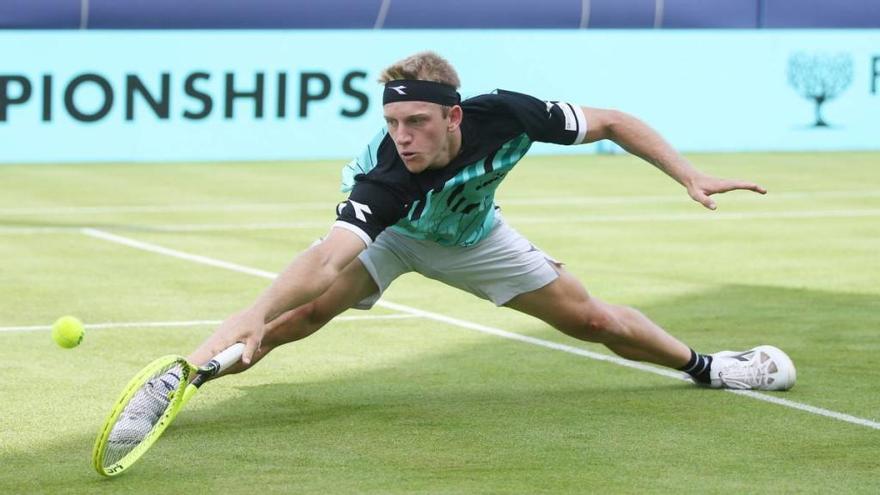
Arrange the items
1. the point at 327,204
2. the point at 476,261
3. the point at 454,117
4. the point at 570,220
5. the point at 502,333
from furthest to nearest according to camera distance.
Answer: the point at 327,204 < the point at 570,220 < the point at 502,333 < the point at 476,261 < the point at 454,117

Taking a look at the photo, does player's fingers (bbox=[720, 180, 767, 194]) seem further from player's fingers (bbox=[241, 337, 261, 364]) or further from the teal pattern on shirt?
player's fingers (bbox=[241, 337, 261, 364])

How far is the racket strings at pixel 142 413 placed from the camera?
594 centimetres

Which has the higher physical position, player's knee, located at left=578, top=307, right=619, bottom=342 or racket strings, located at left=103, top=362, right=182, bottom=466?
player's knee, located at left=578, top=307, right=619, bottom=342

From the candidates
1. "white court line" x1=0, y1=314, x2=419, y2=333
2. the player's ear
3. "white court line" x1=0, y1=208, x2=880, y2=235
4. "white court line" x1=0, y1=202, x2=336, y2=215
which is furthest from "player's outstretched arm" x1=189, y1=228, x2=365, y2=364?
"white court line" x1=0, y1=202, x2=336, y2=215

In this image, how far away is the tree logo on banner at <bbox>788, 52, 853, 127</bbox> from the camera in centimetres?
2142

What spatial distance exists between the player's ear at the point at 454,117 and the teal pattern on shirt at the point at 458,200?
0.16 metres

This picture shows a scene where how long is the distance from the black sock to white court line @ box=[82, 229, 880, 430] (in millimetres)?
152

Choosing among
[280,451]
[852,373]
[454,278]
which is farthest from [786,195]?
[280,451]

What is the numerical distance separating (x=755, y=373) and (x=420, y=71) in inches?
83.7

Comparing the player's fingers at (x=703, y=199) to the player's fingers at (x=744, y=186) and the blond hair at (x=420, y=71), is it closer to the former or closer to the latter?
the player's fingers at (x=744, y=186)

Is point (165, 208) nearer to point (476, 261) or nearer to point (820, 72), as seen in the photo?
point (476, 261)

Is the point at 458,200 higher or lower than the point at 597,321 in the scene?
higher

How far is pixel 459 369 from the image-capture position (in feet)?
27.2

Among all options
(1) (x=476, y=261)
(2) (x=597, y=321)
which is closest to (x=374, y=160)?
(1) (x=476, y=261)
